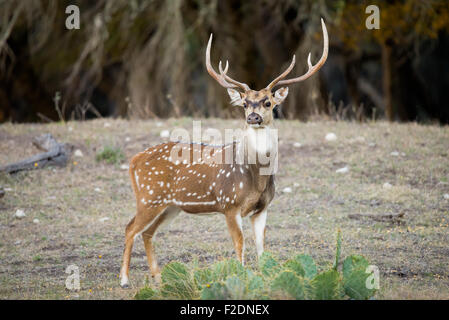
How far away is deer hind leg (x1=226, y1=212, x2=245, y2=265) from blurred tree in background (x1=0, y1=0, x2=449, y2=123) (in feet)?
22.7

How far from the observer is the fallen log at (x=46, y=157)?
1026 cm

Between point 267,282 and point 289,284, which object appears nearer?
point 289,284

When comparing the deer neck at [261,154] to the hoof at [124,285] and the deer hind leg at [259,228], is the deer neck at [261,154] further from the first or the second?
the hoof at [124,285]

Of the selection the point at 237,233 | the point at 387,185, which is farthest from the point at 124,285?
the point at 387,185

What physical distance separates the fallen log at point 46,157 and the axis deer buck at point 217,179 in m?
3.62

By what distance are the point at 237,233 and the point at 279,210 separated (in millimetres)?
2733

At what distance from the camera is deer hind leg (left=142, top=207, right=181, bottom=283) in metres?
6.98

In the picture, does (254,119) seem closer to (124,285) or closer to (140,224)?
(140,224)

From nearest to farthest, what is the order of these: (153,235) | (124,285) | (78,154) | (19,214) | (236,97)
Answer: (124,285)
(236,97)
(153,235)
(19,214)
(78,154)

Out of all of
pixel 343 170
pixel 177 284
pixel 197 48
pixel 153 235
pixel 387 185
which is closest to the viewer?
pixel 177 284

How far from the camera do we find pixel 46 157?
34.4 feet
